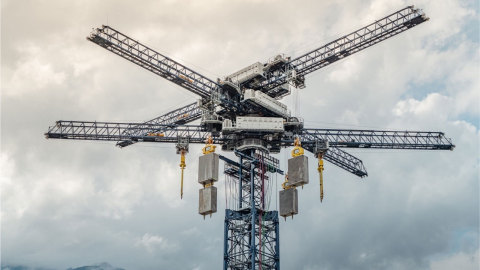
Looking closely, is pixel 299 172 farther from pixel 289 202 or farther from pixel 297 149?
pixel 289 202

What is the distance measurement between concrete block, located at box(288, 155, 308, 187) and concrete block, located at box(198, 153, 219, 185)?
9.90m

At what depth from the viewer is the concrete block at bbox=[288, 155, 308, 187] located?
314ft

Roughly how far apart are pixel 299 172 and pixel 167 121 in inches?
Result: 1094

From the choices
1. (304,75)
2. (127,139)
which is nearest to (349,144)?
(304,75)

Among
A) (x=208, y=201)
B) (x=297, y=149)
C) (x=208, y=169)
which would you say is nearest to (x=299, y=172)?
(x=297, y=149)

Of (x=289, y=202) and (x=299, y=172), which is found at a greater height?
(x=299, y=172)

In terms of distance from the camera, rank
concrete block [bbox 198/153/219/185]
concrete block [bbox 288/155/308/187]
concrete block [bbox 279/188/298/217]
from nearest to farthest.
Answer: concrete block [bbox 198/153/219/185] → concrete block [bbox 288/155/308/187] → concrete block [bbox 279/188/298/217]

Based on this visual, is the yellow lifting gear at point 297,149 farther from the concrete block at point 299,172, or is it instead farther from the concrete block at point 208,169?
the concrete block at point 208,169

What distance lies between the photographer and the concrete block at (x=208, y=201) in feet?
314

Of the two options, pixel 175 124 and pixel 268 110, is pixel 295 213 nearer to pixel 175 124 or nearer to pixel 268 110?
pixel 268 110

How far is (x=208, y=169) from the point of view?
94875 millimetres

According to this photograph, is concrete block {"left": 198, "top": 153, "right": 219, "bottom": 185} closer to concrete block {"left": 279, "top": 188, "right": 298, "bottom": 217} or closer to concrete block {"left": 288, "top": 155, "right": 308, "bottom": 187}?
concrete block {"left": 288, "top": 155, "right": 308, "bottom": 187}

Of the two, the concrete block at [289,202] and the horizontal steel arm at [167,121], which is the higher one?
the horizontal steel arm at [167,121]

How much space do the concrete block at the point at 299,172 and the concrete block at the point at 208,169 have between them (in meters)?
9.90
